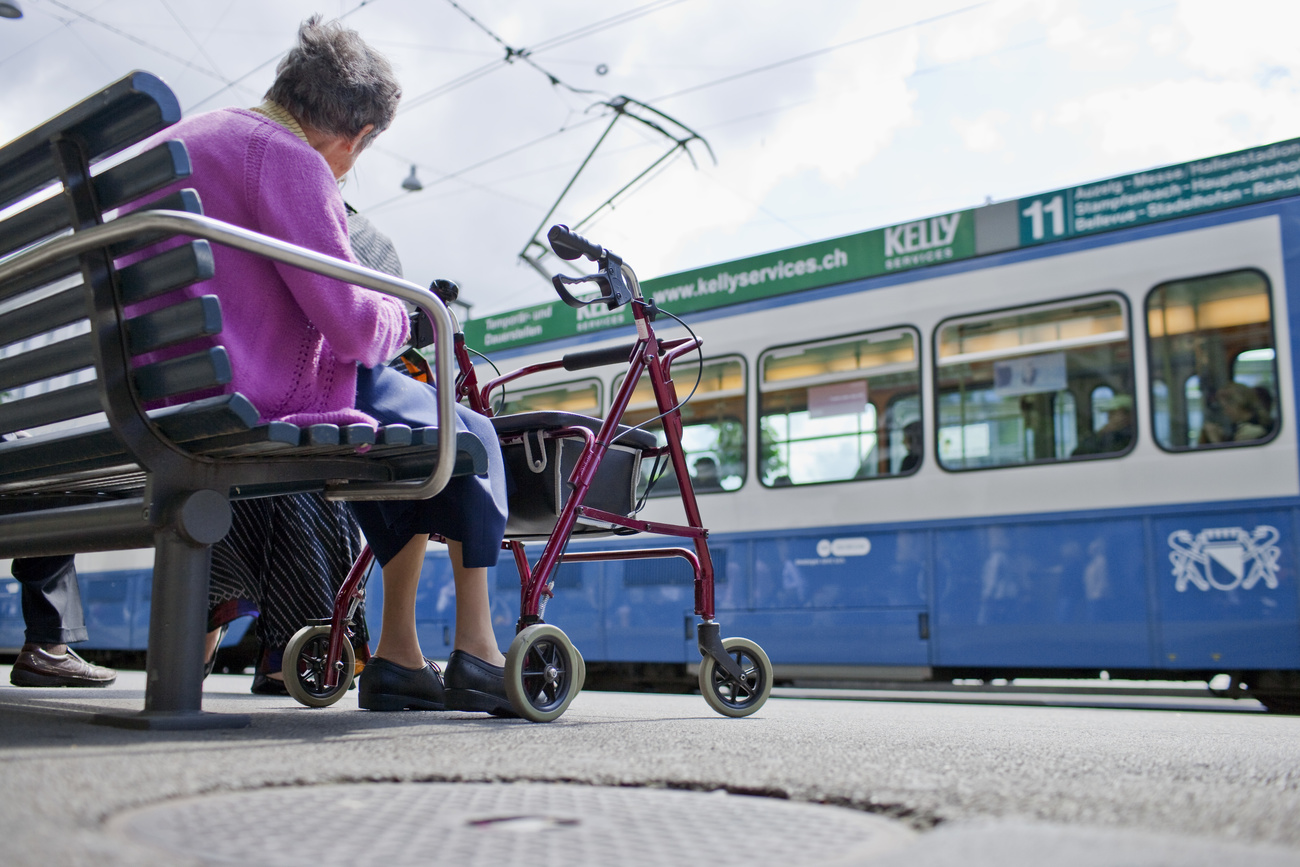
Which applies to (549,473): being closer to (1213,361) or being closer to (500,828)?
(500,828)

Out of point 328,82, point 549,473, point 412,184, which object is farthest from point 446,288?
point 412,184

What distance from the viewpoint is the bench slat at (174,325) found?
1.79 metres

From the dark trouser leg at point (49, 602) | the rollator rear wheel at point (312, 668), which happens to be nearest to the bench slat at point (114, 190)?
the rollator rear wheel at point (312, 668)

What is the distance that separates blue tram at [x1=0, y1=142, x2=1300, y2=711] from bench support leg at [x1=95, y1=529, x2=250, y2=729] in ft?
15.7

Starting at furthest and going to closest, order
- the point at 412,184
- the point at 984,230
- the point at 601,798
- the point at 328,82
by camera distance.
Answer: the point at 412,184, the point at 984,230, the point at 328,82, the point at 601,798

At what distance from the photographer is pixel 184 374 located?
1868mm

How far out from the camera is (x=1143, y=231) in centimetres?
592

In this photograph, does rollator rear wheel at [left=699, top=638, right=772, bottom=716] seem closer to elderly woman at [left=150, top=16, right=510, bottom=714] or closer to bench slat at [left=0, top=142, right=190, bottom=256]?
elderly woman at [left=150, top=16, right=510, bottom=714]

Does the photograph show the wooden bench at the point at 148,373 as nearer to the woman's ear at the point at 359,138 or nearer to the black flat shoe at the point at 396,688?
the woman's ear at the point at 359,138

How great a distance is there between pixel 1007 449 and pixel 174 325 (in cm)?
514

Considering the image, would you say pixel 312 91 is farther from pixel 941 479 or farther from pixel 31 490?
pixel 941 479

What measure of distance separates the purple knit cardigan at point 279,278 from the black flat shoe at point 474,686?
2.29 ft

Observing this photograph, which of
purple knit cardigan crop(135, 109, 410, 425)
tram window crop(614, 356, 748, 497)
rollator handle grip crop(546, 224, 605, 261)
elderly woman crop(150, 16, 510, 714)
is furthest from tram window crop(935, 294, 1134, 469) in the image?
purple knit cardigan crop(135, 109, 410, 425)

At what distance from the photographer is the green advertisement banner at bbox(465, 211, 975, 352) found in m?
6.61
